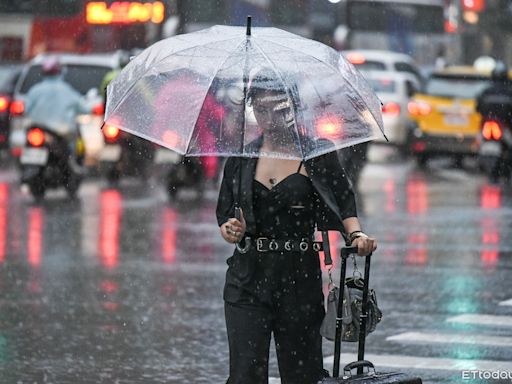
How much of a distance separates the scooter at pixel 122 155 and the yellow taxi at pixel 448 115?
17.5 ft

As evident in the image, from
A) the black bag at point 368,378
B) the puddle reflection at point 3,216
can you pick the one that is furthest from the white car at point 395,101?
the black bag at point 368,378

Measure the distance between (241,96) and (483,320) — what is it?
4.37 m

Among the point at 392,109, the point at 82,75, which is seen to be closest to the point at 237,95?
the point at 82,75

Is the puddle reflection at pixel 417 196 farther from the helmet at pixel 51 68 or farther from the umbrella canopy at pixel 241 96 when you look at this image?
the umbrella canopy at pixel 241 96

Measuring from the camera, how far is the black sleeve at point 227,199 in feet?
A: 21.4

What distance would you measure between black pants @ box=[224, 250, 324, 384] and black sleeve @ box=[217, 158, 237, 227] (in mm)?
242

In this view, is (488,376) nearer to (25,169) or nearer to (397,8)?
(25,169)

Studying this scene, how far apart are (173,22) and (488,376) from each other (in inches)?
814

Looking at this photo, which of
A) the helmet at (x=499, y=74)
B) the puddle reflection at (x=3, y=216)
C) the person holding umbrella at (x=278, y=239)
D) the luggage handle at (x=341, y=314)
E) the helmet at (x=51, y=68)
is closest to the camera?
the luggage handle at (x=341, y=314)

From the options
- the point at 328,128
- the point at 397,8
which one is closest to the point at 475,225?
the point at 328,128

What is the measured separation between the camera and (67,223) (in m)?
16.6

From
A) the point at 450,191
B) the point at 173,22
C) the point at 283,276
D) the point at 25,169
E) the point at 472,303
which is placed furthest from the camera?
the point at 173,22

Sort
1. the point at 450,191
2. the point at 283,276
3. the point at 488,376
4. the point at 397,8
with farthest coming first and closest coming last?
1. the point at 397,8
2. the point at 450,191
3. the point at 488,376
4. the point at 283,276

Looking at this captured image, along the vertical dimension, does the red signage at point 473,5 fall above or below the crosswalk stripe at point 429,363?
above
